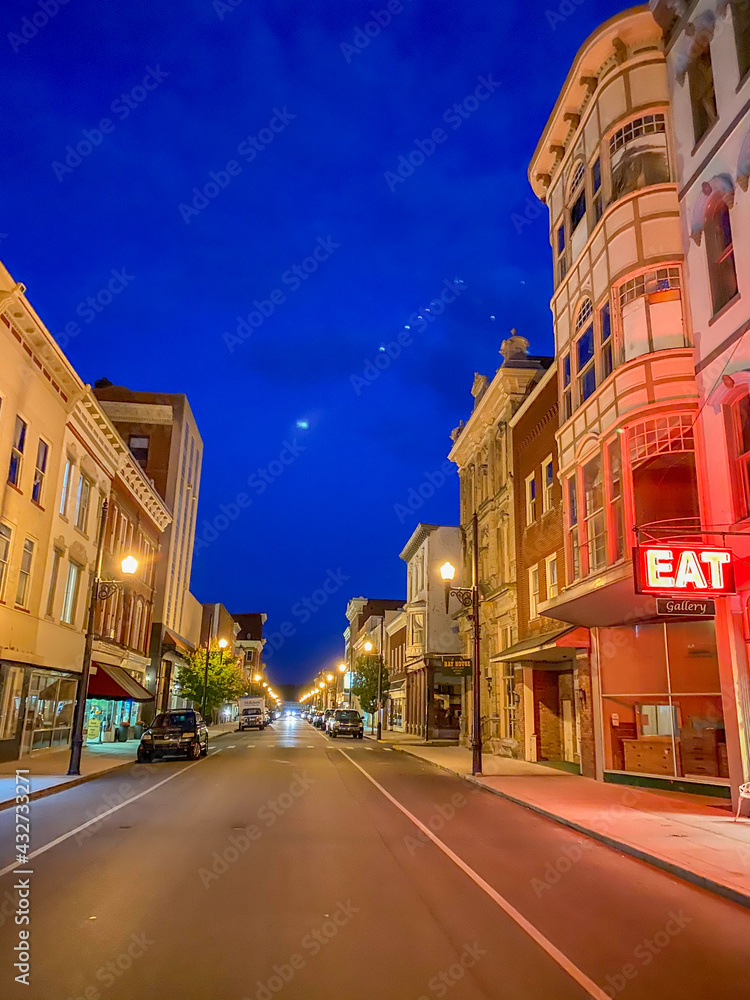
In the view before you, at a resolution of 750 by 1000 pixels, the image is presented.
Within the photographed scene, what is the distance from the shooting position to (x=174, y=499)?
179ft

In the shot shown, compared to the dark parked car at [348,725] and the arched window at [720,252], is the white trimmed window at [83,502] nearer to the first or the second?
the arched window at [720,252]

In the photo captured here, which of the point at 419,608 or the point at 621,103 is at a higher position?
the point at 621,103

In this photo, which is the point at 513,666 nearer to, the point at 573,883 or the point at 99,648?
the point at 99,648

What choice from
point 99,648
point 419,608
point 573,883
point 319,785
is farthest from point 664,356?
point 419,608

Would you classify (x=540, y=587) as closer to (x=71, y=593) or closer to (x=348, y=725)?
(x=71, y=593)

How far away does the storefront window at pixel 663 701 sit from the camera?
17141 millimetres

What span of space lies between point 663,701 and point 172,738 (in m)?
17.1

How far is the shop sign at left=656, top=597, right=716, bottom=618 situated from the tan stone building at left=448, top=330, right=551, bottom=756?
1589 centimetres

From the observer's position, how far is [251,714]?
221ft

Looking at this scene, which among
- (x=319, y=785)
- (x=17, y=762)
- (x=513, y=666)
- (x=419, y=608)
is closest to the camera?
(x=319, y=785)

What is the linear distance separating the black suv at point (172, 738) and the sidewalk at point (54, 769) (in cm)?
73

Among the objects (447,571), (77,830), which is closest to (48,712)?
(447,571)

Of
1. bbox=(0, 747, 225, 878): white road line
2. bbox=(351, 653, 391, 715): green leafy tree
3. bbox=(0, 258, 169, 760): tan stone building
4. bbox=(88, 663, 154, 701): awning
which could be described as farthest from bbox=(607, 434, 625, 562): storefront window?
bbox=(351, 653, 391, 715): green leafy tree

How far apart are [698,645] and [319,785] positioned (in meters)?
9.89
